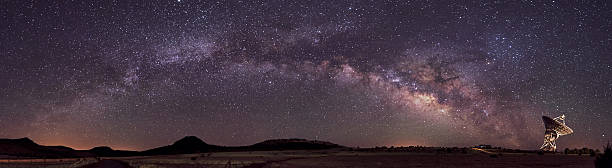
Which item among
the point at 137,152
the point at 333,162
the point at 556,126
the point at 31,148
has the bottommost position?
the point at 137,152

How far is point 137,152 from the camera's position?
16638cm

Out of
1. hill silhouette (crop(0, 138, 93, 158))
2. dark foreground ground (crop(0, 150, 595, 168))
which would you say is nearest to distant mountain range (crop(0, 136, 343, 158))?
hill silhouette (crop(0, 138, 93, 158))

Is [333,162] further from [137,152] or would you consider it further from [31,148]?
[137,152]

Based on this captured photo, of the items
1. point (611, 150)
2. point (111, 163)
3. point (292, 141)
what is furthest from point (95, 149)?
point (611, 150)

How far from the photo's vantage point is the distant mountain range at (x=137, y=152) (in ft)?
362

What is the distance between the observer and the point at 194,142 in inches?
7864

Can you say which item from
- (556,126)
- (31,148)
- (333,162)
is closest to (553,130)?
(556,126)

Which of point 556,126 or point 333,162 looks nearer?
point 333,162

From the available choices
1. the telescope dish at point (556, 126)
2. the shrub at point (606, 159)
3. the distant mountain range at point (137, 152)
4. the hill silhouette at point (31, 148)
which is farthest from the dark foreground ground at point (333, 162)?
the hill silhouette at point (31, 148)

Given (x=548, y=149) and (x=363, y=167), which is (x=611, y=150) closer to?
(x=363, y=167)

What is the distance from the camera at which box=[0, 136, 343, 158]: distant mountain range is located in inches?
4347

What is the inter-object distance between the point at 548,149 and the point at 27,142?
148467mm

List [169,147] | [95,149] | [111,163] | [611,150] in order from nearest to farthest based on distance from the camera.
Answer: [611,150] < [111,163] < [95,149] < [169,147]

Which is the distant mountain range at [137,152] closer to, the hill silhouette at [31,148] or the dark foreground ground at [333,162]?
the hill silhouette at [31,148]
